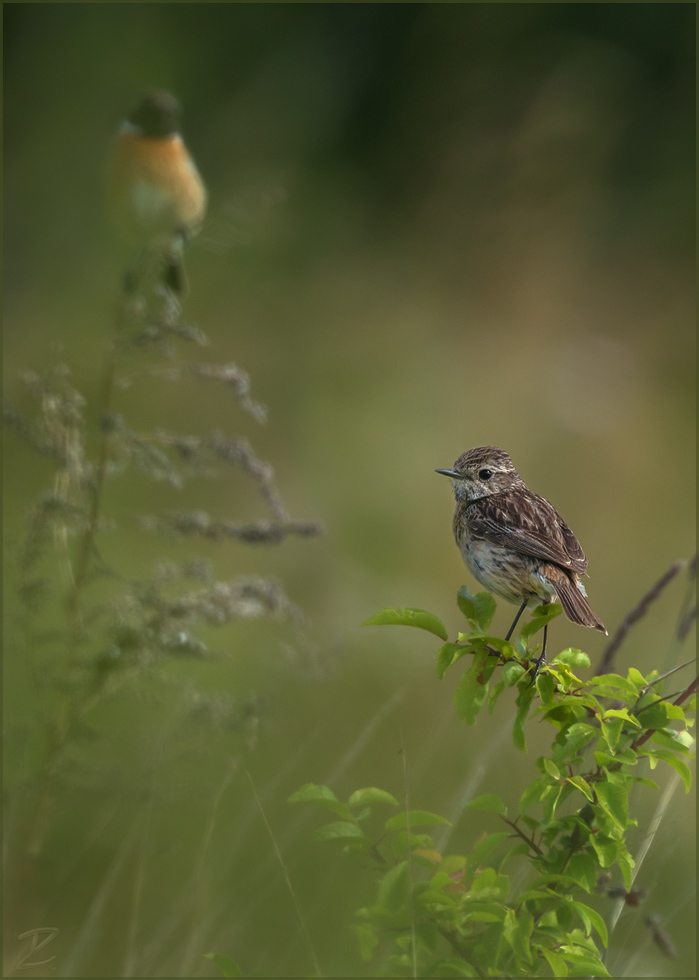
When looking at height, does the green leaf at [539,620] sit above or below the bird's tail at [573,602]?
below

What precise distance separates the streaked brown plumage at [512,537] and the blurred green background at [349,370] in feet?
1.44

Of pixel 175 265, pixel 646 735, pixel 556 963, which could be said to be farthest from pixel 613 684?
pixel 175 265

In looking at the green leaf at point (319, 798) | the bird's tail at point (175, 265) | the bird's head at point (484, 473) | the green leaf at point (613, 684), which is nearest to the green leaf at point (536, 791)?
the green leaf at point (613, 684)

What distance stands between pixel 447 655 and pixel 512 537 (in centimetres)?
26

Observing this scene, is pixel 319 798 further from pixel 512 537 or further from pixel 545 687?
pixel 512 537

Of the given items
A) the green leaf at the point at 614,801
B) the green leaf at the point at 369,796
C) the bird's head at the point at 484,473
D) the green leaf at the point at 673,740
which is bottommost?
the green leaf at the point at 369,796

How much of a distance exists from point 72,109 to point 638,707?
5.10 m

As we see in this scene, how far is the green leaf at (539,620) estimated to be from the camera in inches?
45.1

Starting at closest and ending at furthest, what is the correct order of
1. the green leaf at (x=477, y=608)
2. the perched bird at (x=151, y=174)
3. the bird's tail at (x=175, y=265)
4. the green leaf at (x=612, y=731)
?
the green leaf at (x=612, y=731) < the green leaf at (x=477, y=608) < the bird's tail at (x=175, y=265) < the perched bird at (x=151, y=174)

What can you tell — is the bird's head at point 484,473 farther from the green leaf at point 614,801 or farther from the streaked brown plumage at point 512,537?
the green leaf at point 614,801

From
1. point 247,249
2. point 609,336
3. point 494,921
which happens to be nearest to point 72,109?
point 247,249

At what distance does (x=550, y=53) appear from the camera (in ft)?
21.5

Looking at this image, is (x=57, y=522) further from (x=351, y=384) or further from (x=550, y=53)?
(x=550, y=53)

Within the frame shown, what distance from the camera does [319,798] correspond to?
3.90 ft
